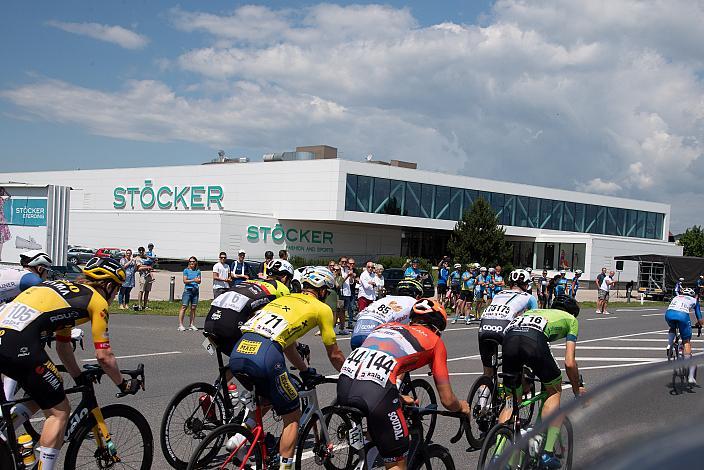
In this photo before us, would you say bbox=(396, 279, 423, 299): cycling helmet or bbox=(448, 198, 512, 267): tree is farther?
bbox=(448, 198, 512, 267): tree

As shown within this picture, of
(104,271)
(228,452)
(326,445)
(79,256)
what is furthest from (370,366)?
(79,256)

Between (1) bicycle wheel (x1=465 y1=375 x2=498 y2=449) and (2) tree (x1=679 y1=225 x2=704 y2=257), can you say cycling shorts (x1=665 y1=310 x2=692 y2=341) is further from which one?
(2) tree (x1=679 y1=225 x2=704 y2=257)

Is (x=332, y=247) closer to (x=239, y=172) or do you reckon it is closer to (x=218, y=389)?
(x=239, y=172)

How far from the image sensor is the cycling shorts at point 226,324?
665 centimetres

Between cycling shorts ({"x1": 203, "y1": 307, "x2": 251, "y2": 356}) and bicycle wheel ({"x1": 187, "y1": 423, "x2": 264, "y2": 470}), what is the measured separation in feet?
5.42

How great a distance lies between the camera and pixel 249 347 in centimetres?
518

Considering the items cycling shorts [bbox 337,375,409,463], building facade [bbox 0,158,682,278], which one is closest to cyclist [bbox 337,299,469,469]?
cycling shorts [bbox 337,375,409,463]

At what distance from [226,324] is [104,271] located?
65.4 inches

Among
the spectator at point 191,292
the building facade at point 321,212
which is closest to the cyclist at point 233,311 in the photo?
the spectator at point 191,292

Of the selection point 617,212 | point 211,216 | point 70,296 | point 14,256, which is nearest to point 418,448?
point 70,296

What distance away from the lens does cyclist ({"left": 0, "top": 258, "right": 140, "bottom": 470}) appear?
A: 183 inches

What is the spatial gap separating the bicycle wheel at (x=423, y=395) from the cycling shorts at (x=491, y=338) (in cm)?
67

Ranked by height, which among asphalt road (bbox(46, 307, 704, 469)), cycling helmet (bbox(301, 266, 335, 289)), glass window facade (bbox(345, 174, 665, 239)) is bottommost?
asphalt road (bbox(46, 307, 704, 469))

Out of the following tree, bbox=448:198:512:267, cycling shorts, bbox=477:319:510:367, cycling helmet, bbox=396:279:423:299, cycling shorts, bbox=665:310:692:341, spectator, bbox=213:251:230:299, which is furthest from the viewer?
tree, bbox=448:198:512:267
